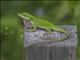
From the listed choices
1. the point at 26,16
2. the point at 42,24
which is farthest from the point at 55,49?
the point at 26,16

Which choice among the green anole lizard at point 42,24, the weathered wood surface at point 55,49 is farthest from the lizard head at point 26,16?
the weathered wood surface at point 55,49

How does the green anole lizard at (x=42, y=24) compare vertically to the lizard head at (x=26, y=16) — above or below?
below

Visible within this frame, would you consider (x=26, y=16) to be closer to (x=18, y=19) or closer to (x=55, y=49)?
(x=18, y=19)

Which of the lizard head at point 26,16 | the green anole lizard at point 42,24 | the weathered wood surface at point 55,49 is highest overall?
the lizard head at point 26,16

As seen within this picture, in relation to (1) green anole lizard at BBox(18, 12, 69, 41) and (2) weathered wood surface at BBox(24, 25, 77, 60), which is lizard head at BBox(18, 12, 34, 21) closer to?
(1) green anole lizard at BBox(18, 12, 69, 41)

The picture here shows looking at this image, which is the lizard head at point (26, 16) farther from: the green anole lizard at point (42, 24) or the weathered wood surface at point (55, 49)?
the weathered wood surface at point (55, 49)

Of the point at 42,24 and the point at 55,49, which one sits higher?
the point at 42,24

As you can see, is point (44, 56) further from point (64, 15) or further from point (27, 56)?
point (64, 15)
